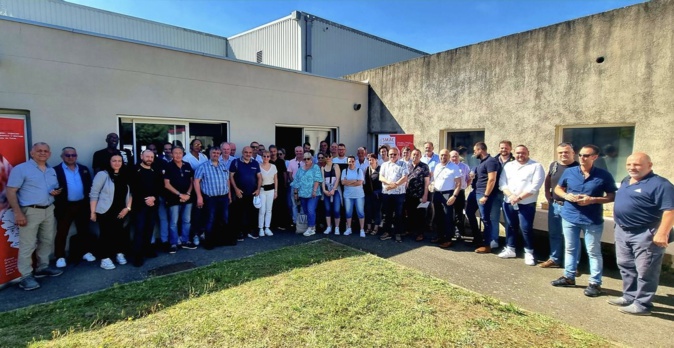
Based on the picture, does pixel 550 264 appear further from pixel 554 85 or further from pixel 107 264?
pixel 107 264

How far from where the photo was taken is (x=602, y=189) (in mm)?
4090

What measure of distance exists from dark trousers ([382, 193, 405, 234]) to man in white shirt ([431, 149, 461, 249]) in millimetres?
642

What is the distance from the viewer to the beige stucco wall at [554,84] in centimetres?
547

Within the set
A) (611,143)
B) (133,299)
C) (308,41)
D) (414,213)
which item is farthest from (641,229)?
(308,41)

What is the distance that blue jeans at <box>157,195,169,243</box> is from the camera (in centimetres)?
564

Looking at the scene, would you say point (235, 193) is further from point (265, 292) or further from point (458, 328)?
point (458, 328)

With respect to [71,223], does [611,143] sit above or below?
above

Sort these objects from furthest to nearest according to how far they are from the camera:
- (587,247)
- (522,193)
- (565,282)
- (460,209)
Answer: (460,209) < (522,193) < (565,282) < (587,247)

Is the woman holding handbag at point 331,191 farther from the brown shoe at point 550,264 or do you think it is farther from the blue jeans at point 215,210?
the brown shoe at point 550,264

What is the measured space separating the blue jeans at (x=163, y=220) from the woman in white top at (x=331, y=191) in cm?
287

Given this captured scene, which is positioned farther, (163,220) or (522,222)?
(163,220)

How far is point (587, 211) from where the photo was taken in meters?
4.13

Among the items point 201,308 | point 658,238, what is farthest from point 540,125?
point 201,308

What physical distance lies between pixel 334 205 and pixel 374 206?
33.5 inches
